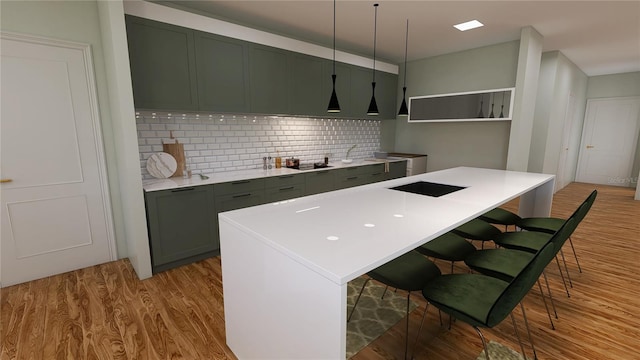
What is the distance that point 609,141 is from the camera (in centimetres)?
693

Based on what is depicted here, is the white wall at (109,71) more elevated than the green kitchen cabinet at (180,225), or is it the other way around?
the white wall at (109,71)

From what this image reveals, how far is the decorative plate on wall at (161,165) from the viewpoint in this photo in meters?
3.09

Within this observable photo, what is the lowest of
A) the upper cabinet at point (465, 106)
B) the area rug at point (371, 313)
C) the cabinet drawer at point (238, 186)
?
the area rug at point (371, 313)

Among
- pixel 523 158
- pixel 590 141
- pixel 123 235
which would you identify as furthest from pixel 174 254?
pixel 590 141

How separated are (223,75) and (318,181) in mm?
1724

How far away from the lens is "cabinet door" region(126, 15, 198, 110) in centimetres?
268

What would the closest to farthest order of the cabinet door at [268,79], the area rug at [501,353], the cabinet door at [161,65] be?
the area rug at [501,353] < the cabinet door at [161,65] < the cabinet door at [268,79]

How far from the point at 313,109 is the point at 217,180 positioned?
1.70 m

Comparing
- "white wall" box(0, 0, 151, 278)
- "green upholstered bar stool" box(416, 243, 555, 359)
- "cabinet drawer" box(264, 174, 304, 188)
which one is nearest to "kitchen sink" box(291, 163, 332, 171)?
"cabinet drawer" box(264, 174, 304, 188)

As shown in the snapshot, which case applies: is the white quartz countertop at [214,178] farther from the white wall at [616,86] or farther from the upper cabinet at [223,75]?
the white wall at [616,86]

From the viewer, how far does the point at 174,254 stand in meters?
2.91

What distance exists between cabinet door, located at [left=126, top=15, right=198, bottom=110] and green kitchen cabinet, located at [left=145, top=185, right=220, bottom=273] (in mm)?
860

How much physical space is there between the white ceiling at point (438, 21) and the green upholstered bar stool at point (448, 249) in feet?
7.80

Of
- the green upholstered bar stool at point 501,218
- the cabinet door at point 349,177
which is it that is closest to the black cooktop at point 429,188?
the green upholstered bar stool at point 501,218
